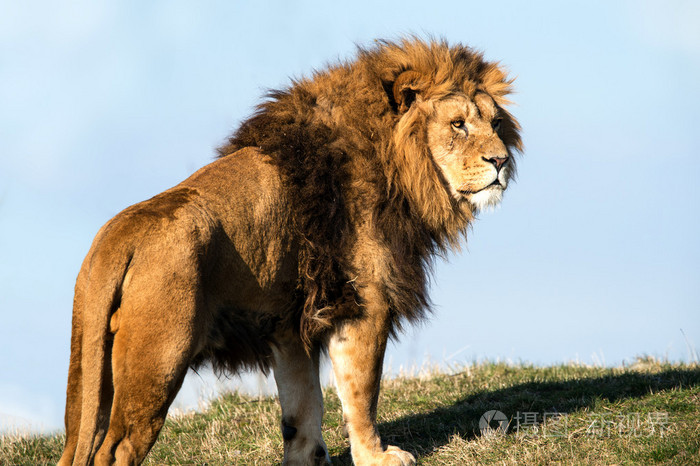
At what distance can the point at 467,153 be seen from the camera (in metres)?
4.59

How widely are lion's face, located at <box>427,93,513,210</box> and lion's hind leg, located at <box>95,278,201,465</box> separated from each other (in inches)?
74.4

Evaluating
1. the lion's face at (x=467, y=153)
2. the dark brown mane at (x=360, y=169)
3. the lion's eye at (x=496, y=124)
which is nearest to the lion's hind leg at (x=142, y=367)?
the dark brown mane at (x=360, y=169)

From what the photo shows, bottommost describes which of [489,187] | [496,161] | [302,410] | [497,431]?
[497,431]

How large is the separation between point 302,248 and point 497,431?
1954 millimetres

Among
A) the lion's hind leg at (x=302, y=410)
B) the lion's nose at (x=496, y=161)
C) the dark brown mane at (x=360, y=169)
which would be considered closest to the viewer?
the dark brown mane at (x=360, y=169)

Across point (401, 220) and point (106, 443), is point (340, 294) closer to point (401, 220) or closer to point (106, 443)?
point (401, 220)

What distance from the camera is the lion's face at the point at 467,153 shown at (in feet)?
15.0

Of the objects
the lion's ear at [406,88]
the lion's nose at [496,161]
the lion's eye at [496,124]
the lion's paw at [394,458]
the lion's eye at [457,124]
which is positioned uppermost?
the lion's ear at [406,88]

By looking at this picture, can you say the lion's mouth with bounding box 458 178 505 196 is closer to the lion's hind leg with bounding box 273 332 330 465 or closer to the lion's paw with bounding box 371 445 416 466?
the lion's hind leg with bounding box 273 332 330 465

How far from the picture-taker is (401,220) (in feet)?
14.8

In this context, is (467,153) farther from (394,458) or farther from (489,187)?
(394,458)

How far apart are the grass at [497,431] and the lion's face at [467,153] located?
1573 millimetres

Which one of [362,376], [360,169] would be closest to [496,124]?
[360,169]

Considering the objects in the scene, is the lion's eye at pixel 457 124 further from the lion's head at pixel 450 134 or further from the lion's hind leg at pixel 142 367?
the lion's hind leg at pixel 142 367
